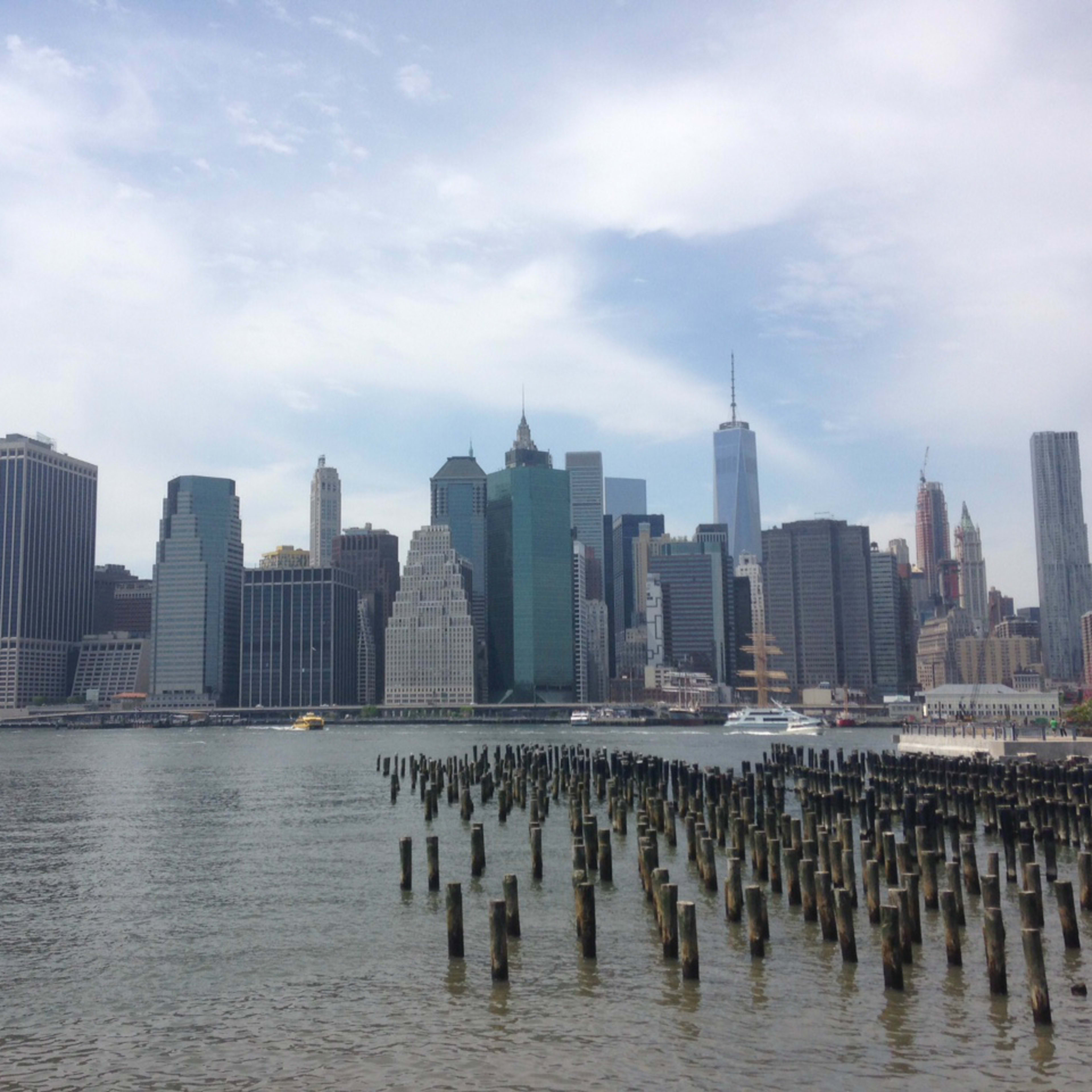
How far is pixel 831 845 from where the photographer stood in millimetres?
33656

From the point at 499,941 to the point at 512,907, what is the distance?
154 inches

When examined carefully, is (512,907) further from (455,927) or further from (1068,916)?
(1068,916)

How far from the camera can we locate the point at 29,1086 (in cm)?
2045

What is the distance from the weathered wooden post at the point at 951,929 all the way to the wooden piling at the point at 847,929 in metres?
1.95

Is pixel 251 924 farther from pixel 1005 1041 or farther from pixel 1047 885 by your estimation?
pixel 1047 885

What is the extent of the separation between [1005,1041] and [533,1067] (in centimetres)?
837

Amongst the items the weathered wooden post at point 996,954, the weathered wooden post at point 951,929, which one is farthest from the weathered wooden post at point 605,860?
the weathered wooden post at point 996,954

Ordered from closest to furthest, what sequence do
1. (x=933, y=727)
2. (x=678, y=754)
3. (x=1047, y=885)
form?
(x=1047, y=885), (x=933, y=727), (x=678, y=754)

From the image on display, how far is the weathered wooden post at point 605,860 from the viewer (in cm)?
3841

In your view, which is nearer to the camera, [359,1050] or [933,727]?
[359,1050]

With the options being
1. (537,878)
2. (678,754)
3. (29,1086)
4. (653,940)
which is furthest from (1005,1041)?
(678,754)

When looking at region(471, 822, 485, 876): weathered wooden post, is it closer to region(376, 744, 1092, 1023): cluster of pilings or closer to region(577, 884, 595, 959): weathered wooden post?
region(376, 744, 1092, 1023): cluster of pilings

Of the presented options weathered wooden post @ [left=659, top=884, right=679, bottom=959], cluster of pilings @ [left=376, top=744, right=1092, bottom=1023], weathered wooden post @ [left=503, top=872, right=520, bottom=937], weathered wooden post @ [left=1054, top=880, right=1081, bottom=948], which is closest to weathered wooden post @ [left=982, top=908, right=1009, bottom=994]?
cluster of pilings @ [left=376, top=744, right=1092, bottom=1023]

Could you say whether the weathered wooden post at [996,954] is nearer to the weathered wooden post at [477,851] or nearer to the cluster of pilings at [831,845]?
the cluster of pilings at [831,845]
